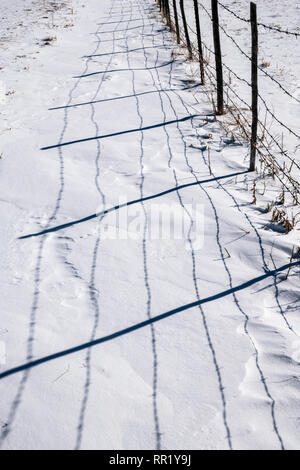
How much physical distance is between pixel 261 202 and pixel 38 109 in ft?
11.1

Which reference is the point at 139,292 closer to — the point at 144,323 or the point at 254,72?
the point at 144,323

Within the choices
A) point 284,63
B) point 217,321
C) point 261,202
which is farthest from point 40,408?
point 284,63

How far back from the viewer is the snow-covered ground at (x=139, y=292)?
192 centimetres

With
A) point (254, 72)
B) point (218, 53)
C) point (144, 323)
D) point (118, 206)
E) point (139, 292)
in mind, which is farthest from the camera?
point (218, 53)

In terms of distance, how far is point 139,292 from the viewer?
2.60 m

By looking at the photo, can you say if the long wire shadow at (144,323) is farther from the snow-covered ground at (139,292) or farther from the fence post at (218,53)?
the fence post at (218,53)

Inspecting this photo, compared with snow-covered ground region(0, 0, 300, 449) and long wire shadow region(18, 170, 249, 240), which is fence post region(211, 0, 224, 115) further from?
long wire shadow region(18, 170, 249, 240)

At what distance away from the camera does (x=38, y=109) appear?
5.29 meters

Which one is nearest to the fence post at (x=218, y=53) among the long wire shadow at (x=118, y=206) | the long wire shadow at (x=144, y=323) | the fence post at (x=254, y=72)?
the fence post at (x=254, y=72)

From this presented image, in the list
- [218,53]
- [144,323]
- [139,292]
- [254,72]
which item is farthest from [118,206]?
[218,53]

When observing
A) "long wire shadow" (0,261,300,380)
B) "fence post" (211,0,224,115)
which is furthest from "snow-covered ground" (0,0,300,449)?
"fence post" (211,0,224,115)

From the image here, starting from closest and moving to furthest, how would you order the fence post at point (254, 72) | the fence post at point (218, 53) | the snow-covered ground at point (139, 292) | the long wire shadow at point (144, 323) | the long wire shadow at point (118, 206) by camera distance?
the snow-covered ground at point (139, 292) < the long wire shadow at point (144, 323) < the long wire shadow at point (118, 206) < the fence post at point (254, 72) < the fence post at point (218, 53)

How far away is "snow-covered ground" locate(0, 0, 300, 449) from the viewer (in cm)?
192
